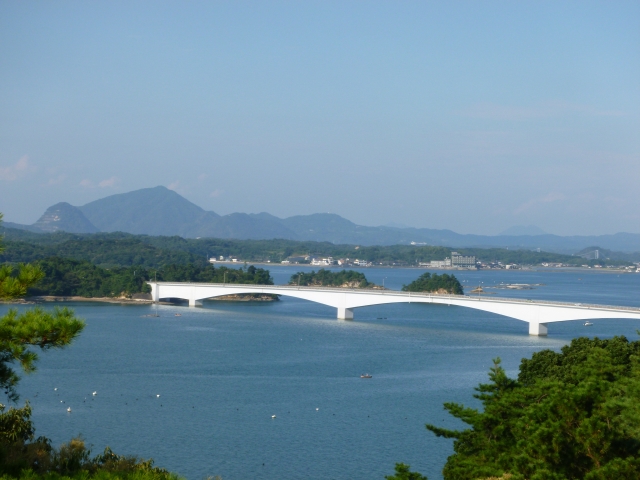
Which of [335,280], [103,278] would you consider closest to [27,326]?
[103,278]

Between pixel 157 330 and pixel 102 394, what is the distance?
13.2m

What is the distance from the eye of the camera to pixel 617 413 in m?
9.20

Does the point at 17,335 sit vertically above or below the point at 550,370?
above

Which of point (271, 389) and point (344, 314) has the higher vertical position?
point (344, 314)

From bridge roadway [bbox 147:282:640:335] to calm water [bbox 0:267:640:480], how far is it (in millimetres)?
1071

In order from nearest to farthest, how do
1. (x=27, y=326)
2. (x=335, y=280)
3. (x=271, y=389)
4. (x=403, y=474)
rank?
(x=27, y=326), (x=403, y=474), (x=271, y=389), (x=335, y=280)

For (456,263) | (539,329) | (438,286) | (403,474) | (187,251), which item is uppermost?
(187,251)

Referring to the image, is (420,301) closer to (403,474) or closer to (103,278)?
(103,278)

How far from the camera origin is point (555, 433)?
357 inches

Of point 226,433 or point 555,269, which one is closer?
point 226,433

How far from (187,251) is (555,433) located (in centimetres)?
10070

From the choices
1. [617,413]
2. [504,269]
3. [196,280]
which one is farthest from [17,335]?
[504,269]

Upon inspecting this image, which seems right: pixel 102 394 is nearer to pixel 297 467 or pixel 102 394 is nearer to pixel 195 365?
pixel 195 365

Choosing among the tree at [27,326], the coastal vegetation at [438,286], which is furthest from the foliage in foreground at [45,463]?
the coastal vegetation at [438,286]
